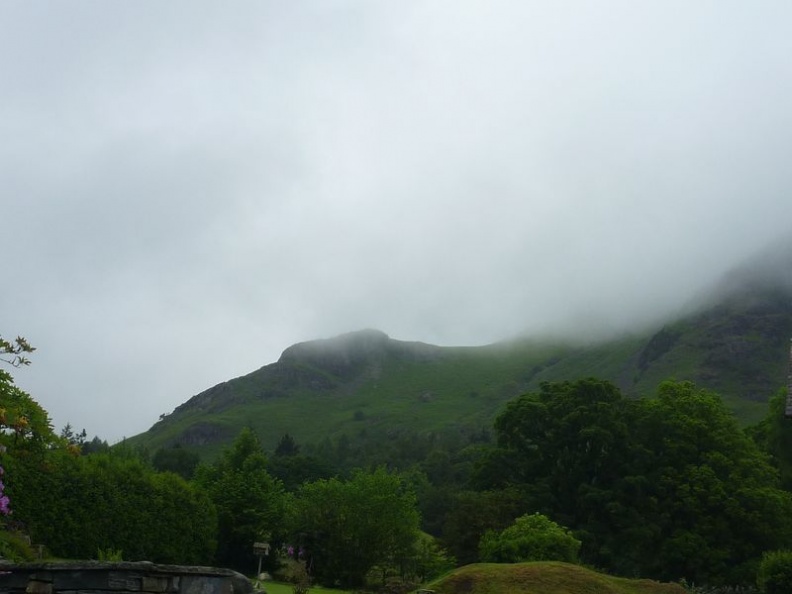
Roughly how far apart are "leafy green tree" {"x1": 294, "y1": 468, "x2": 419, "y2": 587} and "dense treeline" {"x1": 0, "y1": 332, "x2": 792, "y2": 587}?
2.3 inches

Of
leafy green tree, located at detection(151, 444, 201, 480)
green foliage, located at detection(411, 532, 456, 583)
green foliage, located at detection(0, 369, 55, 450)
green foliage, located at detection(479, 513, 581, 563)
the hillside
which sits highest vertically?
the hillside

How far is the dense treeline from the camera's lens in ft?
96.6

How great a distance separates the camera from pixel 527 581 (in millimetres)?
21062

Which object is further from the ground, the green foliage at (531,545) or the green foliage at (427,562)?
the green foliage at (531,545)

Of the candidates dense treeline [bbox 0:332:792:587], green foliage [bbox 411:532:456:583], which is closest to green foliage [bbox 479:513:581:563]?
dense treeline [bbox 0:332:792:587]

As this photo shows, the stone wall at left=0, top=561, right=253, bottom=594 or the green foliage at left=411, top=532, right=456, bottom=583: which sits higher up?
the stone wall at left=0, top=561, right=253, bottom=594

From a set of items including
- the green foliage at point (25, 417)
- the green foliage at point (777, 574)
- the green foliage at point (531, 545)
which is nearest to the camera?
the green foliage at point (25, 417)

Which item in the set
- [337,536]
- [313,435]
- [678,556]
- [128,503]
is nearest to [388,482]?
[337,536]

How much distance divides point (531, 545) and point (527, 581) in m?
7.49

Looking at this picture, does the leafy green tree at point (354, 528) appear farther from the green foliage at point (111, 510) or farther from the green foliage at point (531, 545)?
the green foliage at point (531, 545)

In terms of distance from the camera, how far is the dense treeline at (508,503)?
29438 millimetres

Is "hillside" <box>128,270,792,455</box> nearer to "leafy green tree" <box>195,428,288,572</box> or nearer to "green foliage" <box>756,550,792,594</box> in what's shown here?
"leafy green tree" <box>195,428,288,572</box>

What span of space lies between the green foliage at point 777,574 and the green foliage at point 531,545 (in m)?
6.40

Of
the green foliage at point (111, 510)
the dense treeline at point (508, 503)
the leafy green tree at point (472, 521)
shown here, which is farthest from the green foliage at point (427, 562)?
the green foliage at point (111, 510)
